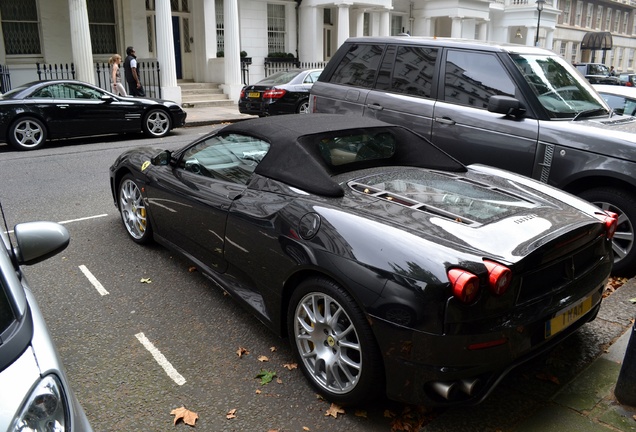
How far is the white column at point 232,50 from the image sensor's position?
1938 cm

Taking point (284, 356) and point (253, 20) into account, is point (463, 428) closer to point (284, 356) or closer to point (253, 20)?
point (284, 356)

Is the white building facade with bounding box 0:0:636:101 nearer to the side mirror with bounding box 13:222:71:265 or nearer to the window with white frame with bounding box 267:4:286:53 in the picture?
the window with white frame with bounding box 267:4:286:53

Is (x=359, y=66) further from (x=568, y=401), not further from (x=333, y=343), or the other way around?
(x=568, y=401)

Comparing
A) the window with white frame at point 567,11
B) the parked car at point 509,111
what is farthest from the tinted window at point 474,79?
the window with white frame at point 567,11

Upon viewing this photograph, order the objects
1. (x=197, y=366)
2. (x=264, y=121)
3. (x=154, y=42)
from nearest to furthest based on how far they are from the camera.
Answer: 1. (x=197, y=366)
2. (x=264, y=121)
3. (x=154, y=42)

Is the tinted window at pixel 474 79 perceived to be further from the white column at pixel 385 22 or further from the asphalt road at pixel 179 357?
the white column at pixel 385 22

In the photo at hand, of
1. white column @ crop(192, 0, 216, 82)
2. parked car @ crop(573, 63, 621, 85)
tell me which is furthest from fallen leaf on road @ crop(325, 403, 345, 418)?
parked car @ crop(573, 63, 621, 85)

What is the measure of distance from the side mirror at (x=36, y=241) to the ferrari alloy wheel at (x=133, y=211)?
2.54m

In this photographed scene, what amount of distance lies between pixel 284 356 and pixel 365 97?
4.02 m

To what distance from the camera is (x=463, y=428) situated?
9.64ft

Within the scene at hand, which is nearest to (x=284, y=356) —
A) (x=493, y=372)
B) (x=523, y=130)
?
(x=493, y=372)

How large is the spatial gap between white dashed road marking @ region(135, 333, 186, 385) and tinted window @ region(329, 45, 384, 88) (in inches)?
170

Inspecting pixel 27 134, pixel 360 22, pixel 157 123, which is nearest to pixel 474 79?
pixel 157 123

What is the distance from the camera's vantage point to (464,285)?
256 cm
